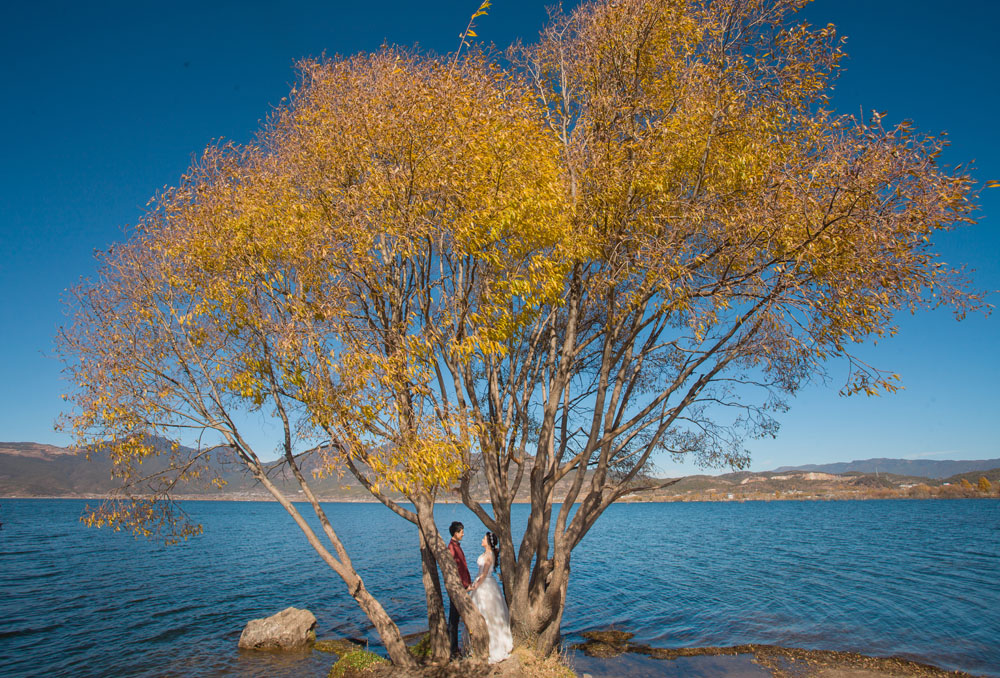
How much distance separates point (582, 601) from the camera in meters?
25.8

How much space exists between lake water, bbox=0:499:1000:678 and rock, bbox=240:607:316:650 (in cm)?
58

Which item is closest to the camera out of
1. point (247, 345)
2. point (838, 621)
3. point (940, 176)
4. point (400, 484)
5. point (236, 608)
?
point (940, 176)

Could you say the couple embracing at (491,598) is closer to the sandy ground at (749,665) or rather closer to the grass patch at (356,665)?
the grass patch at (356,665)

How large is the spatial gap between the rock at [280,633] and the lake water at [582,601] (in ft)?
1.91

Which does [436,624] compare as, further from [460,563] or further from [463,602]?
[463,602]

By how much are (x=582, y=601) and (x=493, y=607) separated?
55.5 ft

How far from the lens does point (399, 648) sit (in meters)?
11.0

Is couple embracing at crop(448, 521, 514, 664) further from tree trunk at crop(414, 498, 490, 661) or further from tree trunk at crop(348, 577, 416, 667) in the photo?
tree trunk at crop(348, 577, 416, 667)

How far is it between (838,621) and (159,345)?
83.1 feet

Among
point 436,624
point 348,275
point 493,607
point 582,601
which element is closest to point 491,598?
point 493,607

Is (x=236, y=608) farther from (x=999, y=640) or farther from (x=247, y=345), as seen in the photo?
(x=999, y=640)

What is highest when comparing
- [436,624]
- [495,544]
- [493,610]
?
[495,544]

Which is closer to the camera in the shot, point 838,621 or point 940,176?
point 940,176

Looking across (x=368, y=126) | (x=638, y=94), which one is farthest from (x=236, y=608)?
(x=638, y=94)
